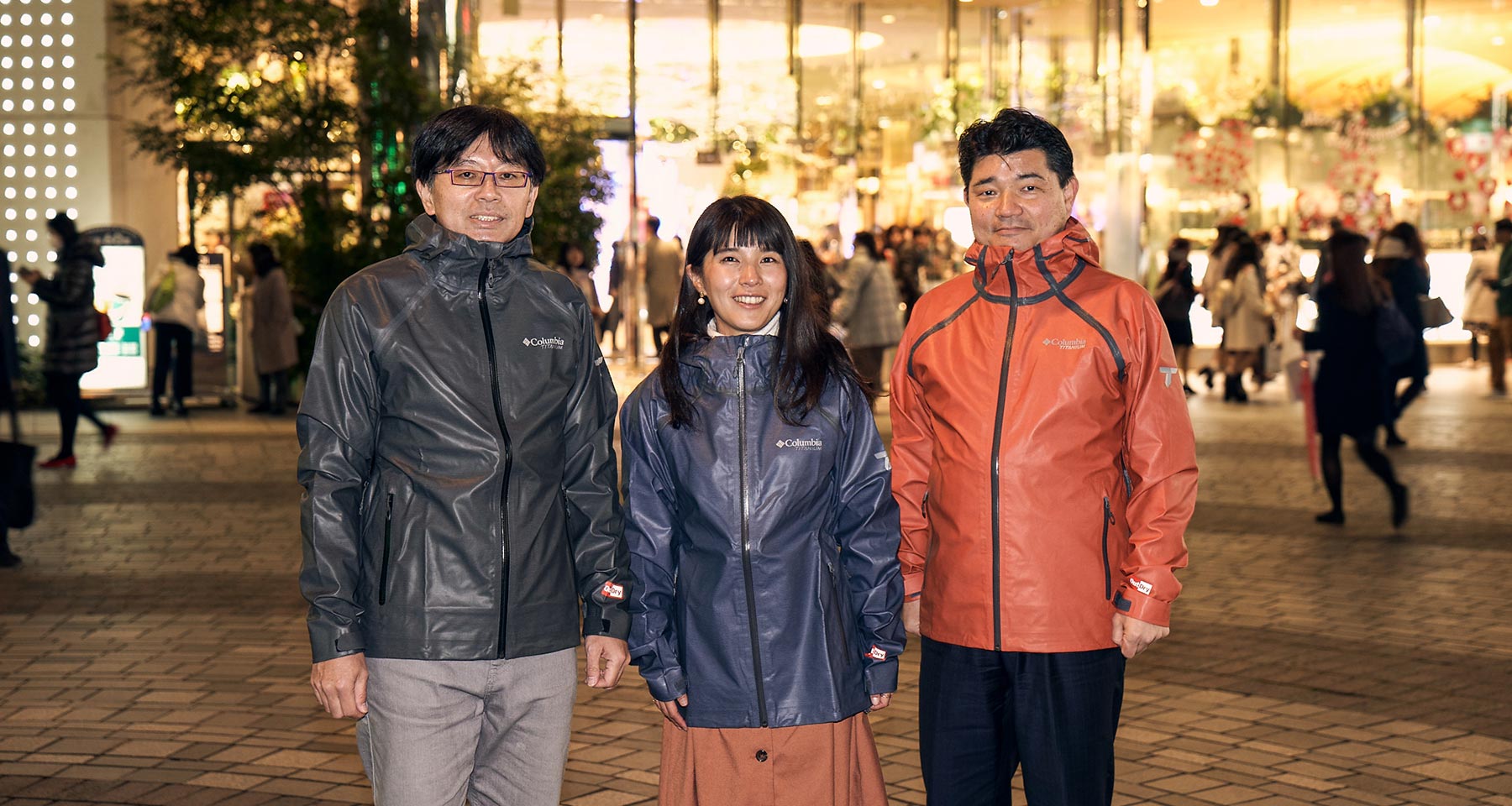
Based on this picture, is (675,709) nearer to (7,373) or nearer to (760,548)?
(760,548)

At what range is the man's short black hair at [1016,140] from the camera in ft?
11.5

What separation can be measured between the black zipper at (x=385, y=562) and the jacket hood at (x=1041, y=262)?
1272mm

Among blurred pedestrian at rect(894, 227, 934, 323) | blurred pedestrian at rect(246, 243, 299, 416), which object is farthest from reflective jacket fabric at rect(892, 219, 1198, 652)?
blurred pedestrian at rect(894, 227, 934, 323)

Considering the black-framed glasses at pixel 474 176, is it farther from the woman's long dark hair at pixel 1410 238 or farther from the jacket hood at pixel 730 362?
the woman's long dark hair at pixel 1410 238

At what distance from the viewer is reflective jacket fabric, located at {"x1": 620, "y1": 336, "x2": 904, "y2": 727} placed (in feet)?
10.7

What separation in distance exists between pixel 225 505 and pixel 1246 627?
6748mm

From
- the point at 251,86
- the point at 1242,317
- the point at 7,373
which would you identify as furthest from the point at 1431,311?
the point at 7,373

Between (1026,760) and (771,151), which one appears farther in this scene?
(771,151)

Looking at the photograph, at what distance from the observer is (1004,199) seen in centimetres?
349

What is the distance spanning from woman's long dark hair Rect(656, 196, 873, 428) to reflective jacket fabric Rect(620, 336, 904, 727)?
29 millimetres

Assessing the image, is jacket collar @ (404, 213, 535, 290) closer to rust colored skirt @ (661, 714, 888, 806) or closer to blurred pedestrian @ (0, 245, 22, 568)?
rust colored skirt @ (661, 714, 888, 806)

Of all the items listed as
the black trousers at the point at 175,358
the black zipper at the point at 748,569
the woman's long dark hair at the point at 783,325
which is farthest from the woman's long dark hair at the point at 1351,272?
the black trousers at the point at 175,358

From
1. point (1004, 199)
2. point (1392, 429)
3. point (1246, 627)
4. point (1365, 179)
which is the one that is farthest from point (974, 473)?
point (1365, 179)

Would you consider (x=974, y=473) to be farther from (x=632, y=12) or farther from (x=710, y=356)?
(x=632, y=12)
